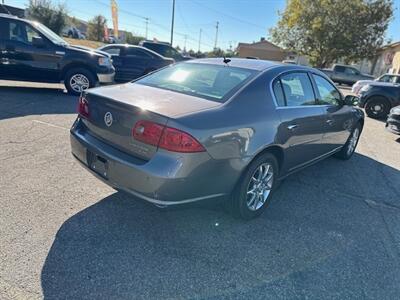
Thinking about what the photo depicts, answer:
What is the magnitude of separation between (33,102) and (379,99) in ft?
34.6

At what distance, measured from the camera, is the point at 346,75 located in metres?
27.8

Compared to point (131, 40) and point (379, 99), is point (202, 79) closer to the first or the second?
point (379, 99)

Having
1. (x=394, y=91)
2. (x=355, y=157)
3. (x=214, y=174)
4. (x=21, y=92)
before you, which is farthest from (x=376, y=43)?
(x=214, y=174)

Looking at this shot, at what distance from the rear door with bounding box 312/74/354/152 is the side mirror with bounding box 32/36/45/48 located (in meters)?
6.73

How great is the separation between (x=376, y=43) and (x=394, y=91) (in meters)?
25.9

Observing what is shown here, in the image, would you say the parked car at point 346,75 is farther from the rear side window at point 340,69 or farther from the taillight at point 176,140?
the taillight at point 176,140

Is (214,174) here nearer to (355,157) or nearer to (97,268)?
(97,268)

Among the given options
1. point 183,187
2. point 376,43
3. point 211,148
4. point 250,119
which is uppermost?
point 376,43

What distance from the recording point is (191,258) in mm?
2635

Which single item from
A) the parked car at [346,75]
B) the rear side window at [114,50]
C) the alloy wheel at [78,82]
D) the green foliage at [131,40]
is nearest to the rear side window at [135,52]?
the rear side window at [114,50]

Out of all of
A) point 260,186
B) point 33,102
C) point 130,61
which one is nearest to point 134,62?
point 130,61

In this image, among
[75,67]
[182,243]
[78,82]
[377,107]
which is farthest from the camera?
[377,107]

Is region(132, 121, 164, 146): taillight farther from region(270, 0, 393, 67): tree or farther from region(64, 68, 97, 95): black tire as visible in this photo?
region(270, 0, 393, 67): tree

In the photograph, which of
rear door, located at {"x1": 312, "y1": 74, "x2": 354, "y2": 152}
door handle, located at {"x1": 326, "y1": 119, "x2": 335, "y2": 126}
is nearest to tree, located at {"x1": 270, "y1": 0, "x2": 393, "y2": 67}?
rear door, located at {"x1": 312, "y1": 74, "x2": 354, "y2": 152}
